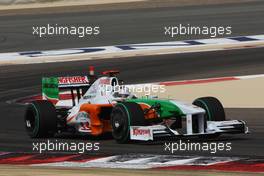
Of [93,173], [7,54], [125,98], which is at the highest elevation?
[7,54]

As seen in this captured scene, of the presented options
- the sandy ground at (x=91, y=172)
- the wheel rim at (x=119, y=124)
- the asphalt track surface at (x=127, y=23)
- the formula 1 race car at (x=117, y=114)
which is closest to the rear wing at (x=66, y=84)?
the formula 1 race car at (x=117, y=114)

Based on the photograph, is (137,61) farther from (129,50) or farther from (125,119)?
(125,119)

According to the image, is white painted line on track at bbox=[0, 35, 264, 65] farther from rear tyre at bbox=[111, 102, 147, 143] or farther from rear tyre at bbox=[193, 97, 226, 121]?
rear tyre at bbox=[111, 102, 147, 143]

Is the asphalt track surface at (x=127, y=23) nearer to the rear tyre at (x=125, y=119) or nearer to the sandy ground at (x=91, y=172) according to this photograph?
the rear tyre at (x=125, y=119)

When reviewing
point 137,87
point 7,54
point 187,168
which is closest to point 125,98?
point 187,168

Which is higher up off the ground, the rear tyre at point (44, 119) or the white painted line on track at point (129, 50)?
the white painted line on track at point (129, 50)

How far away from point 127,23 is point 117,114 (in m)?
25.4

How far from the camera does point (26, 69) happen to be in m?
29.4

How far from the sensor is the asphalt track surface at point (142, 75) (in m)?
16.0

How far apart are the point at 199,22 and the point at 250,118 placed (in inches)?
838

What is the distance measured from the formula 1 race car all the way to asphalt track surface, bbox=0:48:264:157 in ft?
0.81

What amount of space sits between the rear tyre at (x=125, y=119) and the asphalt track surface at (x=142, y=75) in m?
0.19

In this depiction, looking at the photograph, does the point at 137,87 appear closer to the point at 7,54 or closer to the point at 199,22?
the point at 7,54

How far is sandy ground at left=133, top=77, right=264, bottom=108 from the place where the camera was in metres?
21.0
